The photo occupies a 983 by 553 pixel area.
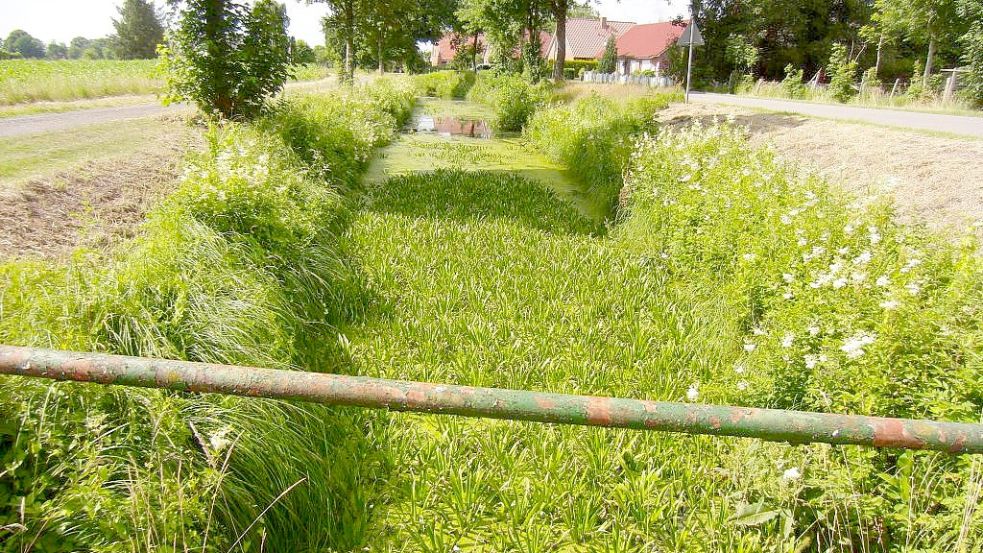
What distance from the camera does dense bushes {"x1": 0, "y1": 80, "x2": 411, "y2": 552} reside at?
1948 mm

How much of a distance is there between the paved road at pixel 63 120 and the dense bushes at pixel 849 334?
10.0 meters

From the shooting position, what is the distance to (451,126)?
21.9 metres

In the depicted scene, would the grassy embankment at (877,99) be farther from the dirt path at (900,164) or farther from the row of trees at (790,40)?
the row of trees at (790,40)

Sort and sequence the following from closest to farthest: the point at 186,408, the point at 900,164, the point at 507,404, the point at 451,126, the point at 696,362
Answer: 1. the point at 507,404
2. the point at 186,408
3. the point at 696,362
4. the point at 900,164
5. the point at 451,126

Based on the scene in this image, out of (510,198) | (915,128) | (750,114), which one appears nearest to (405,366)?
(510,198)

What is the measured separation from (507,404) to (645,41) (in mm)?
55807

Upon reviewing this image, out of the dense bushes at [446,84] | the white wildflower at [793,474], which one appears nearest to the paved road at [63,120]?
the white wildflower at [793,474]

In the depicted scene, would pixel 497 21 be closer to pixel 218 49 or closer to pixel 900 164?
pixel 218 49

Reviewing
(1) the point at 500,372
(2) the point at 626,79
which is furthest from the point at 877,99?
(2) the point at 626,79

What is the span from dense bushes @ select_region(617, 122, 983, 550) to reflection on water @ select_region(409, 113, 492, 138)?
598 inches

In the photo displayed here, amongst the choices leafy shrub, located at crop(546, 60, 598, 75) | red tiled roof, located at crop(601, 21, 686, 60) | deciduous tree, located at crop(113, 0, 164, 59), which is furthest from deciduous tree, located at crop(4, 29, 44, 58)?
red tiled roof, located at crop(601, 21, 686, 60)

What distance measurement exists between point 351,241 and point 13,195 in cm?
319

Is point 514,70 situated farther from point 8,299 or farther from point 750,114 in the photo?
point 8,299

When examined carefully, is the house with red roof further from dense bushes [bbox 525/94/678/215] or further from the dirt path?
the dirt path
